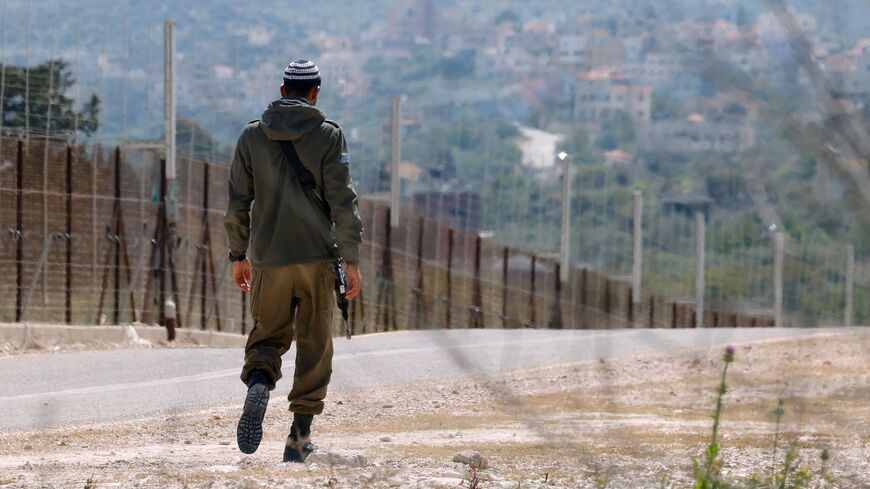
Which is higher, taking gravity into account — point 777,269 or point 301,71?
point 301,71

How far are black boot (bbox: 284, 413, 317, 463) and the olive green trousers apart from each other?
59mm

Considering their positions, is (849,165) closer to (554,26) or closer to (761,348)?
(554,26)

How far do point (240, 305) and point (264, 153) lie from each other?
1473 cm

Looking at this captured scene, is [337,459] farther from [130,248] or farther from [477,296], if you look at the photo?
[477,296]

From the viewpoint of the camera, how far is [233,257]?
6.64 meters

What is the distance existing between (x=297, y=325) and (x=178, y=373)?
5391 millimetres

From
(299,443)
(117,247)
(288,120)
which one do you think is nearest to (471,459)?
(299,443)

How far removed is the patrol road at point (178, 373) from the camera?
9.22 m

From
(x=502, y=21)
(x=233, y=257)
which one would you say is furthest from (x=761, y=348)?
(x=502, y=21)

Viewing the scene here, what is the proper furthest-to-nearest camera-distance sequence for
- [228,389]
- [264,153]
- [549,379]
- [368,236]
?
[368,236] < [549,379] < [228,389] < [264,153]

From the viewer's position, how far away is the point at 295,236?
6277mm

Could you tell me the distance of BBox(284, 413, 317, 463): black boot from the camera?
635cm

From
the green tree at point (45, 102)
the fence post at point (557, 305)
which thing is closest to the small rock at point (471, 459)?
the green tree at point (45, 102)

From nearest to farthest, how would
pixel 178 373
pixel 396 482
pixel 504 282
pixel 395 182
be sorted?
pixel 396 482 → pixel 178 373 → pixel 395 182 → pixel 504 282
